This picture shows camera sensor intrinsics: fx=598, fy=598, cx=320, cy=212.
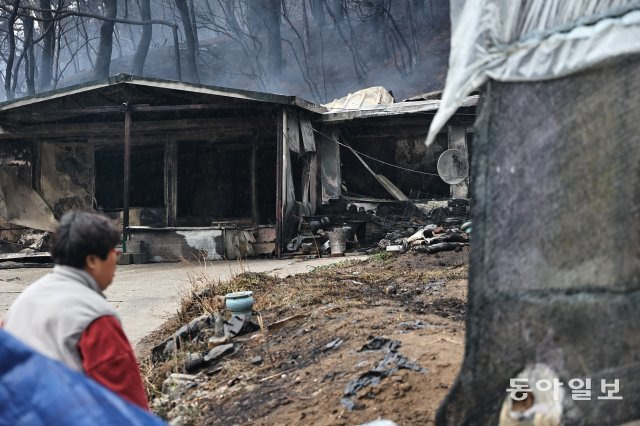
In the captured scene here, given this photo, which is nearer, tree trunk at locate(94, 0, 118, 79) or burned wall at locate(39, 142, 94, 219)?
burned wall at locate(39, 142, 94, 219)

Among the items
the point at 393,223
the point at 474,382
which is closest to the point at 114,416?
the point at 474,382

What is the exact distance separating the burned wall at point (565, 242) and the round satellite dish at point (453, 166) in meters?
12.1

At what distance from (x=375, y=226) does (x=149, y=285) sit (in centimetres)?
614

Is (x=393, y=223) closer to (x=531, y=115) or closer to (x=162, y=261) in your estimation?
(x=162, y=261)

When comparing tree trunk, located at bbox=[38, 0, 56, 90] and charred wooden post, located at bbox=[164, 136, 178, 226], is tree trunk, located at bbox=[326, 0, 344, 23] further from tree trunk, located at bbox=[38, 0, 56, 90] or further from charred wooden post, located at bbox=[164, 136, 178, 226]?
charred wooden post, located at bbox=[164, 136, 178, 226]

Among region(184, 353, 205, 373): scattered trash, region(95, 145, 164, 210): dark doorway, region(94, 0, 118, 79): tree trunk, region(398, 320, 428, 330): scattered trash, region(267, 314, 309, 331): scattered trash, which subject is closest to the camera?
region(398, 320, 428, 330): scattered trash

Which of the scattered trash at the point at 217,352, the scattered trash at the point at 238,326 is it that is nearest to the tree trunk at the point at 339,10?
the scattered trash at the point at 238,326

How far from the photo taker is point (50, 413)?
136 cm

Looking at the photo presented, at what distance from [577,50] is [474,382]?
4.02 feet

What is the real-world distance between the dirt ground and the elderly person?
134 centimetres

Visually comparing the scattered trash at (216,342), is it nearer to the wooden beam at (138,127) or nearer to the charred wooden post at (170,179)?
the wooden beam at (138,127)

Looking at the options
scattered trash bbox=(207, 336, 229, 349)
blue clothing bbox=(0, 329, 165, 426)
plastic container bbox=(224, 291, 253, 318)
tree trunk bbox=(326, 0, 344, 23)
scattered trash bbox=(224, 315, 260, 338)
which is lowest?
scattered trash bbox=(207, 336, 229, 349)

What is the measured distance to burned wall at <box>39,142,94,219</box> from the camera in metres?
14.9

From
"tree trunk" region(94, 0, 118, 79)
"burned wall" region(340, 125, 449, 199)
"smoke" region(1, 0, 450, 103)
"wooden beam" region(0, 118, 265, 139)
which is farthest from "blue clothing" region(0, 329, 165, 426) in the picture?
"smoke" region(1, 0, 450, 103)
